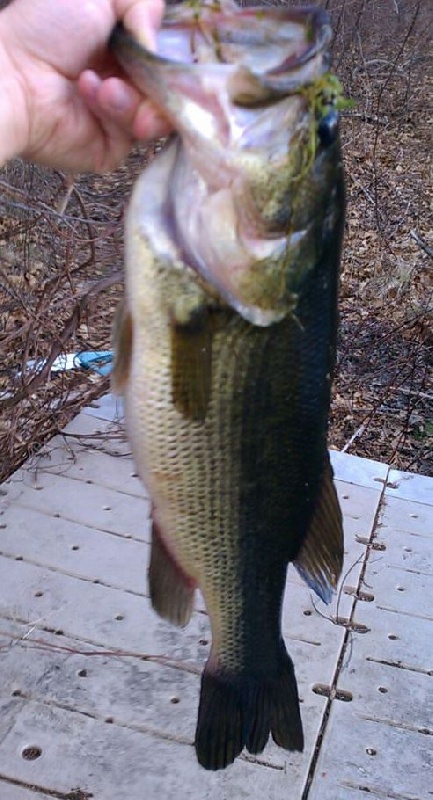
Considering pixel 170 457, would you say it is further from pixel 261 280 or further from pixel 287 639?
pixel 287 639

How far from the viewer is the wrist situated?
65.9 inches

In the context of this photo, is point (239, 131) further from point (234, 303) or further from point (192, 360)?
point (192, 360)

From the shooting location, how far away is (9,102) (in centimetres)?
168

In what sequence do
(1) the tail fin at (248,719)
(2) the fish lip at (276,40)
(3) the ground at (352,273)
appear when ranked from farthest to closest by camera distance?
1. (3) the ground at (352,273)
2. (1) the tail fin at (248,719)
3. (2) the fish lip at (276,40)

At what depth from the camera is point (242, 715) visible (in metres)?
1.77

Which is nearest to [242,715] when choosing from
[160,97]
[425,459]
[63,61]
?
[160,97]

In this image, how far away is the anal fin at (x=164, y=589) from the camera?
1.64 meters

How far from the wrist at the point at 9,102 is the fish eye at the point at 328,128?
0.64 m

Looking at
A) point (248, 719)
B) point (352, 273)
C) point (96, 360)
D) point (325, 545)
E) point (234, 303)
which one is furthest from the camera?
point (352, 273)

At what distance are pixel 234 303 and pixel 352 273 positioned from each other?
614 cm

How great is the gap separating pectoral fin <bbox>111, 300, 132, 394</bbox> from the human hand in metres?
Result: 0.30

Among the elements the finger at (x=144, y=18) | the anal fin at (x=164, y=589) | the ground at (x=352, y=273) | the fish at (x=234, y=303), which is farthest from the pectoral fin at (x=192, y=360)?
the ground at (x=352, y=273)

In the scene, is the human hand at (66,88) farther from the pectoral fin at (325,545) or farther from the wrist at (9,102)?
the pectoral fin at (325,545)

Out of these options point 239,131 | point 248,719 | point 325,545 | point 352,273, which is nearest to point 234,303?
point 239,131
